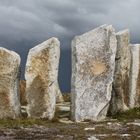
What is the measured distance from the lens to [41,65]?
35844 millimetres

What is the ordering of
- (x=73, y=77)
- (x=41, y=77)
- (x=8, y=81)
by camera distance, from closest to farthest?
(x=8, y=81)
(x=41, y=77)
(x=73, y=77)

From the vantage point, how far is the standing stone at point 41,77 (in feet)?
117

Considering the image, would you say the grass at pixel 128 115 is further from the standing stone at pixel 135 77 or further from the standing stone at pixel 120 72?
the standing stone at pixel 135 77

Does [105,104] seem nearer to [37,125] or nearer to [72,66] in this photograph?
[72,66]

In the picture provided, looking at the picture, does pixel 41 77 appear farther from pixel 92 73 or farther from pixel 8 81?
pixel 92 73

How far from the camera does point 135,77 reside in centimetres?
4253

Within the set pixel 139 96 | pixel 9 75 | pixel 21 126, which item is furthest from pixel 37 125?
pixel 139 96

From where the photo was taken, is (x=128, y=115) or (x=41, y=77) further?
(x=128, y=115)

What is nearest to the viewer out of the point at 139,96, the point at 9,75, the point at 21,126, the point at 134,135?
the point at 134,135

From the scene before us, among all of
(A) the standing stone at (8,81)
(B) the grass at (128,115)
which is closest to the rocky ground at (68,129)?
(B) the grass at (128,115)

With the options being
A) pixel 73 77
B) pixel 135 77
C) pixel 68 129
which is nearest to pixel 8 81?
pixel 73 77

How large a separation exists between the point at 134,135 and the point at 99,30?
989 centimetres

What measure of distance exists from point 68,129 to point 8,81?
625cm

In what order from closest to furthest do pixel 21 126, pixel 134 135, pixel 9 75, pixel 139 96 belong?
pixel 134 135 < pixel 21 126 < pixel 9 75 < pixel 139 96
